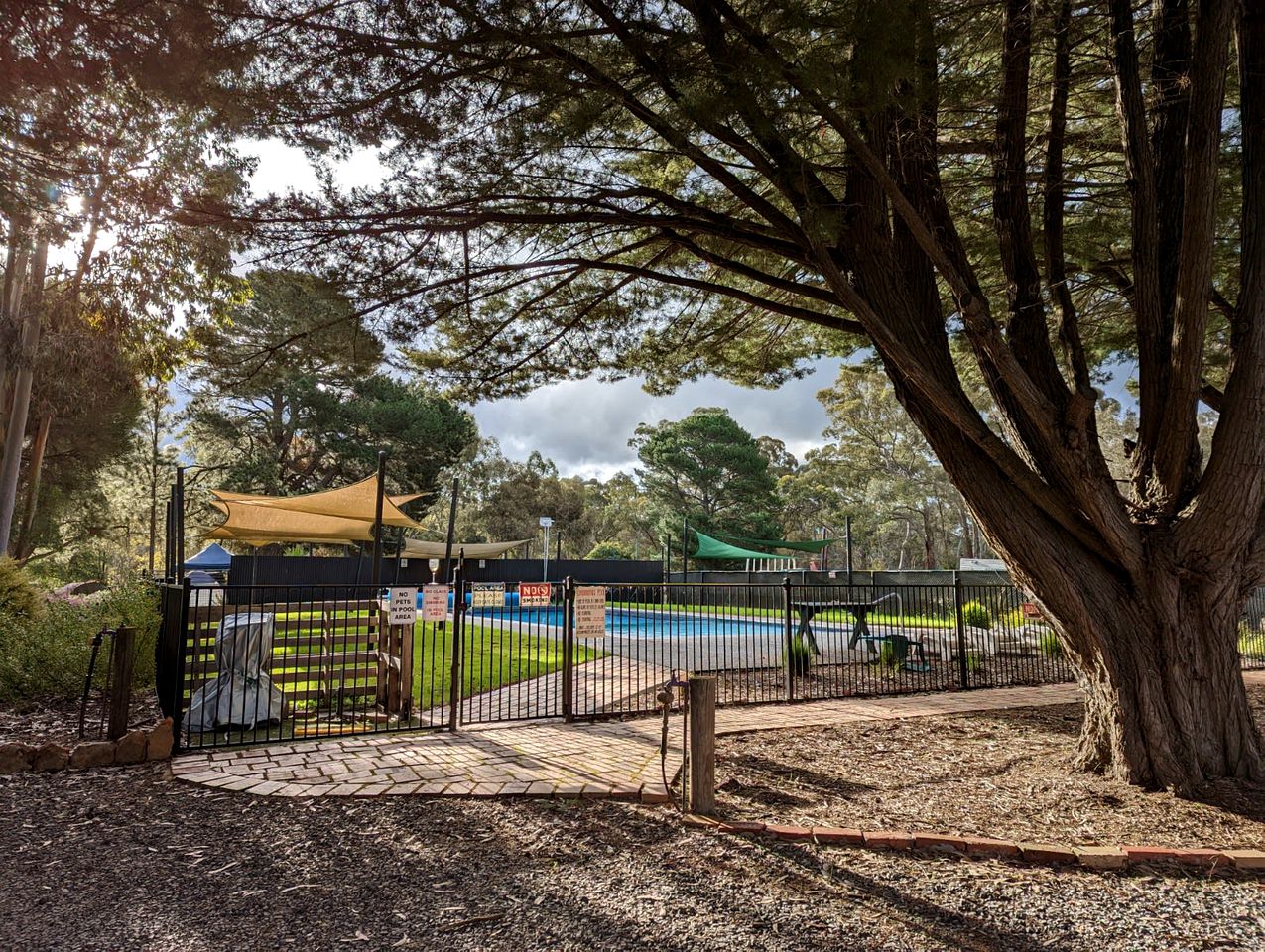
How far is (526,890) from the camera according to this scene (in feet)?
10.2

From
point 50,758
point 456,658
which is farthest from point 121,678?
point 456,658

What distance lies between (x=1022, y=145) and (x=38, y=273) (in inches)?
642

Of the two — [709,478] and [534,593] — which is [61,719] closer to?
[534,593]

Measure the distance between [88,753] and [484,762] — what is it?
2702mm

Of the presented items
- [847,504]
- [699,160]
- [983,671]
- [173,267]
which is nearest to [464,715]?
[173,267]

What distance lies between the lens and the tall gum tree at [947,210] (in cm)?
425

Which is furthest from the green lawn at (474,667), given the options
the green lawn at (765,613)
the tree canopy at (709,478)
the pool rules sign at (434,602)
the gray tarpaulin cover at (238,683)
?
the tree canopy at (709,478)

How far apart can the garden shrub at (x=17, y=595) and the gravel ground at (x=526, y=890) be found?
6338 mm

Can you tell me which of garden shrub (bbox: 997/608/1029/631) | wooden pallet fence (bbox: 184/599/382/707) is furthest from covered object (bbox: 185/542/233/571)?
garden shrub (bbox: 997/608/1029/631)

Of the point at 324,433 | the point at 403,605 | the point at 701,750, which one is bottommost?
the point at 701,750

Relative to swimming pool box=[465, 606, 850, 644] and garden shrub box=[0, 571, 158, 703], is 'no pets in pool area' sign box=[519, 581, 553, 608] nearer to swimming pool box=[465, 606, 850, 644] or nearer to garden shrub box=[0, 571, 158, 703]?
swimming pool box=[465, 606, 850, 644]

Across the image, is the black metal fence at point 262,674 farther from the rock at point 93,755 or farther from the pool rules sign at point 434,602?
the rock at point 93,755

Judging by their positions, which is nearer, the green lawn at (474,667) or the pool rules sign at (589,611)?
the pool rules sign at (589,611)

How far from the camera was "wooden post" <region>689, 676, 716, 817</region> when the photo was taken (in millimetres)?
4102
